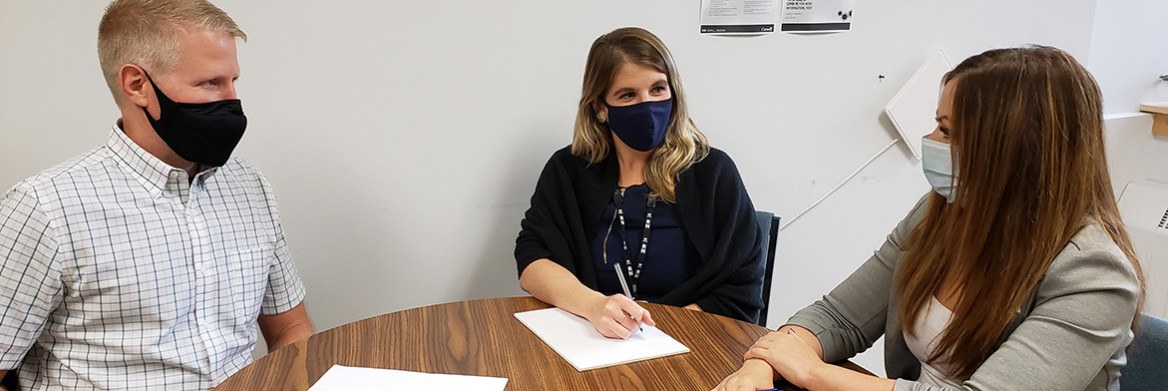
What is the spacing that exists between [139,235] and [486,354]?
2.09 feet

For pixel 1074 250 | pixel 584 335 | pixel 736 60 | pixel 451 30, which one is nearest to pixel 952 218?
pixel 1074 250

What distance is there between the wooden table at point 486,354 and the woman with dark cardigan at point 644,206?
1.05 feet

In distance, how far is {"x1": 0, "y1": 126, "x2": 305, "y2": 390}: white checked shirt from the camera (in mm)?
1225

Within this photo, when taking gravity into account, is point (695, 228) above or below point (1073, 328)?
below

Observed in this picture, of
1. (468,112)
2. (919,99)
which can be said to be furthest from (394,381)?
(919,99)

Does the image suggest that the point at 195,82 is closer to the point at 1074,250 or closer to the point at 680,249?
the point at 680,249

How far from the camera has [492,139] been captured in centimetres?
216

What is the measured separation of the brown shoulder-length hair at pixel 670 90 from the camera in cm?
182

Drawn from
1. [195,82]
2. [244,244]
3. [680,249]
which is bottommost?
[680,249]

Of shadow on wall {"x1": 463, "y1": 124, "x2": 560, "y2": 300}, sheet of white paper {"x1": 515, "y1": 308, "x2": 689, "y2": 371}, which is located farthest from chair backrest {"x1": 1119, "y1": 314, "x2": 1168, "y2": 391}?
shadow on wall {"x1": 463, "y1": 124, "x2": 560, "y2": 300}

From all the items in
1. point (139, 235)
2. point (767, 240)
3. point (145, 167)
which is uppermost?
point (145, 167)

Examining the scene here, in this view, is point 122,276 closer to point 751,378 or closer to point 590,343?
point 590,343

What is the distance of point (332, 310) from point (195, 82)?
977mm

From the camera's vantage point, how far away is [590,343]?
1361 millimetres
